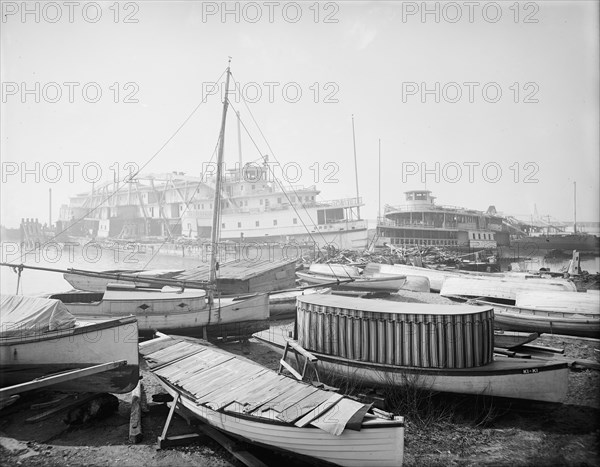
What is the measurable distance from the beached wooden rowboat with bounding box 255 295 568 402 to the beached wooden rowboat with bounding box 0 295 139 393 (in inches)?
163

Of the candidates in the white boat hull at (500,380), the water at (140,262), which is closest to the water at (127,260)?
the water at (140,262)

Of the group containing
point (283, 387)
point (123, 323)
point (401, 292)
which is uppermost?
point (123, 323)

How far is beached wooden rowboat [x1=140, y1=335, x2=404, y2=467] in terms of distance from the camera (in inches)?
191

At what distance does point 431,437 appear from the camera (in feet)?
21.2

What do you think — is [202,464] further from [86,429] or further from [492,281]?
[492,281]

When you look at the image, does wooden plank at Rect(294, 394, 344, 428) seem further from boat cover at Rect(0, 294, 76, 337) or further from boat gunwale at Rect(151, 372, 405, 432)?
boat cover at Rect(0, 294, 76, 337)

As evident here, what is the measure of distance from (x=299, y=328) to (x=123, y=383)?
387 cm

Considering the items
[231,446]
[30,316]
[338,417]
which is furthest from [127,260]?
[338,417]

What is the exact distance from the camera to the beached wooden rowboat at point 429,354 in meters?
7.05

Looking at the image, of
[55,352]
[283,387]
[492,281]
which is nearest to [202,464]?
[283,387]

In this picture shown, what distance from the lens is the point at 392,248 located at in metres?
37.3

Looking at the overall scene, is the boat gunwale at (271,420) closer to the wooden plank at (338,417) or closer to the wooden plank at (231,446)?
the wooden plank at (338,417)

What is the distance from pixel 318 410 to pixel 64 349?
587 cm

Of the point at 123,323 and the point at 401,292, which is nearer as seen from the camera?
the point at 123,323
